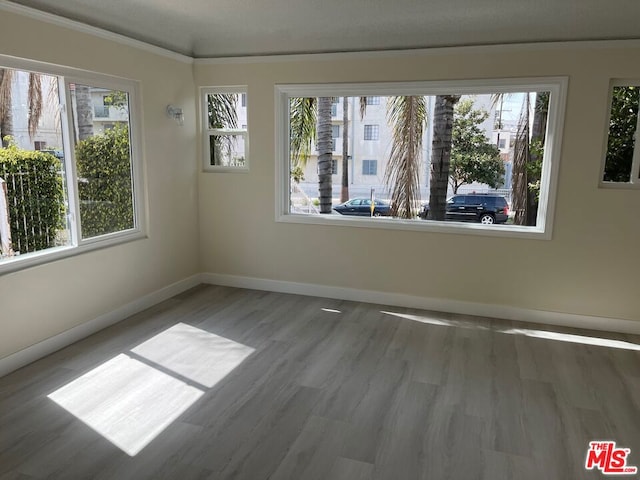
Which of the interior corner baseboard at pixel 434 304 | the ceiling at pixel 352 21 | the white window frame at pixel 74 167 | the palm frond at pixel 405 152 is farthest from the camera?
the palm frond at pixel 405 152

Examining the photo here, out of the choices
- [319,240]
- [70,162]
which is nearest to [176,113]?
[70,162]

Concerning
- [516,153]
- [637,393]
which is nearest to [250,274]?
[516,153]

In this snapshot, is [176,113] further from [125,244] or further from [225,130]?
[125,244]

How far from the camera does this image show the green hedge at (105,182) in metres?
4.00

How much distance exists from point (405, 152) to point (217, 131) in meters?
2.06

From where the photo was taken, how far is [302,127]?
520 centimetres

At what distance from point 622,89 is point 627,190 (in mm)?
849

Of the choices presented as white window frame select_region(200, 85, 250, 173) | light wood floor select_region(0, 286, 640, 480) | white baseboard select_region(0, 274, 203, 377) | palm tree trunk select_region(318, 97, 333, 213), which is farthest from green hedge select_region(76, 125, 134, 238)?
palm tree trunk select_region(318, 97, 333, 213)

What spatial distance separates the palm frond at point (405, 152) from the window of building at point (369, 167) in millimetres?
120

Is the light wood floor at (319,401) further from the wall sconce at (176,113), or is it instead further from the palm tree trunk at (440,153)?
the wall sconce at (176,113)

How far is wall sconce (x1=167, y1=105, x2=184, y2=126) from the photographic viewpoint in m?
4.83

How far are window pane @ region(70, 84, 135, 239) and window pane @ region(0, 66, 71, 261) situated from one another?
0.62ft

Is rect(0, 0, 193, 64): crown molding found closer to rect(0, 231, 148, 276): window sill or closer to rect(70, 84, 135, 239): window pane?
rect(70, 84, 135, 239): window pane

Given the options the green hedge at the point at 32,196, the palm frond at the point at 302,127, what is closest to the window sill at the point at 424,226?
the palm frond at the point at 302,127
